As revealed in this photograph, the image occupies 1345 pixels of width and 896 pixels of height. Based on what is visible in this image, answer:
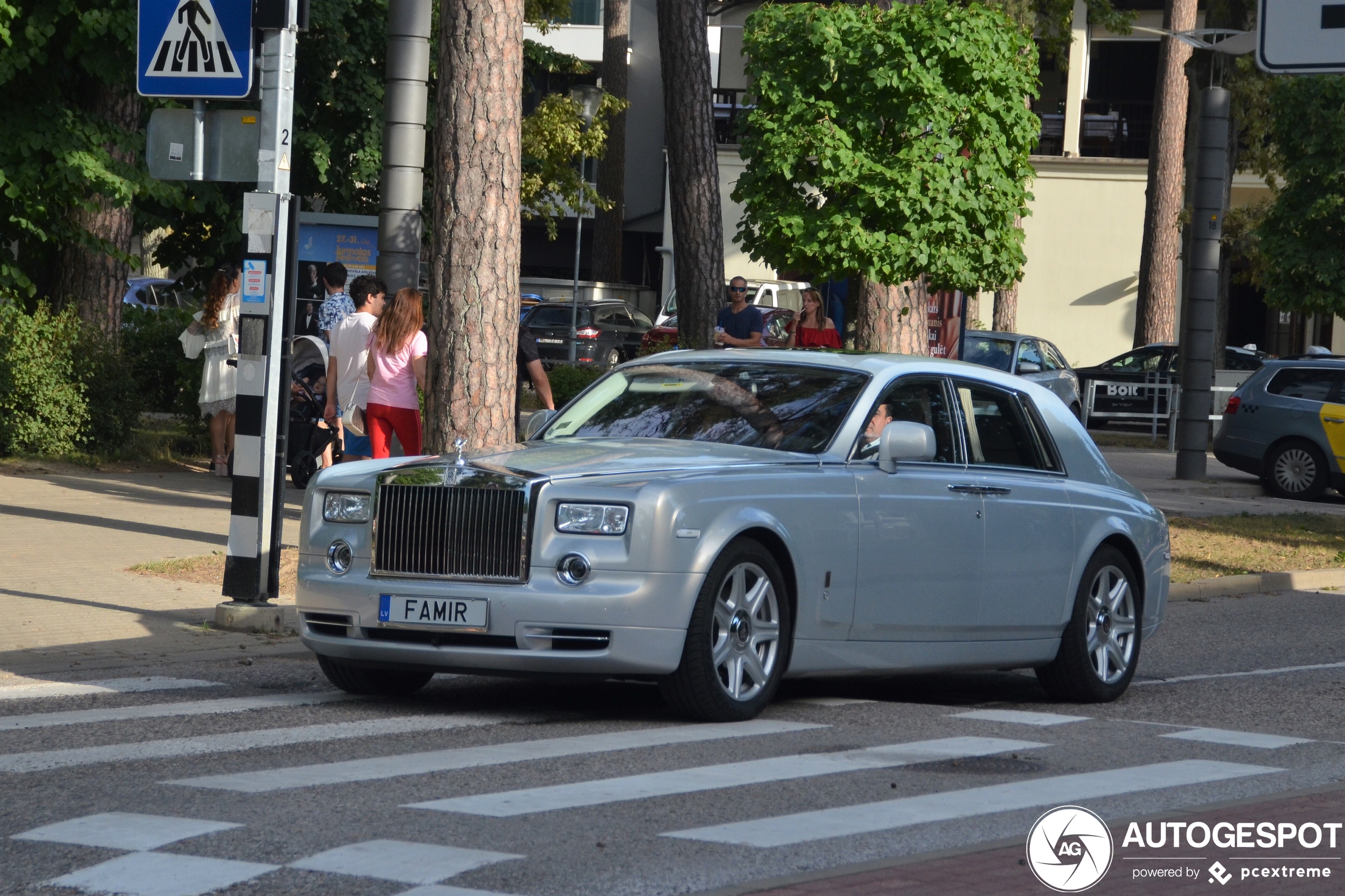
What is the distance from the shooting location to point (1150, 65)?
53.0 meters

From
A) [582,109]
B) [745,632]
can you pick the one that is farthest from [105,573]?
[582,109]

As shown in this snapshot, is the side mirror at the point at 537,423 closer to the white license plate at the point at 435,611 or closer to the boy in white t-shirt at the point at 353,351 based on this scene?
the white license plate at the point at 435,611

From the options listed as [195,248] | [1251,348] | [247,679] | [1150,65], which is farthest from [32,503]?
[1150,65]

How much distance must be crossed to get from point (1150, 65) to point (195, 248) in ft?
117

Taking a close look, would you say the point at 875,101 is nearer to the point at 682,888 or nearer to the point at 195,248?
the point at 195,248

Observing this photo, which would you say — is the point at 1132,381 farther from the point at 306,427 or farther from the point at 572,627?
the point at 572,627

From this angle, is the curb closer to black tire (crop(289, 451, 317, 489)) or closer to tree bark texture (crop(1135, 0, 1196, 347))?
black tire (crop(289, 451, 317, 489))

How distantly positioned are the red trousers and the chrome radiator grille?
5.41 meters

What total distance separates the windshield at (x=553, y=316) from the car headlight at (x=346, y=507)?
39668 mm

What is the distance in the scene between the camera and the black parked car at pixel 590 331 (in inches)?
1855

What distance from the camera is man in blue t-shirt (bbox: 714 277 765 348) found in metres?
19.3

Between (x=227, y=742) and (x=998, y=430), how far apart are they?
410cm

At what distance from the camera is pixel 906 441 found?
8.38 metres

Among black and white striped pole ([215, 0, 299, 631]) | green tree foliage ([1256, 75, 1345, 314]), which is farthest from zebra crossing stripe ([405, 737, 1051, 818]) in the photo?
green tree foliage ([1256, 75, 1345, 314])
